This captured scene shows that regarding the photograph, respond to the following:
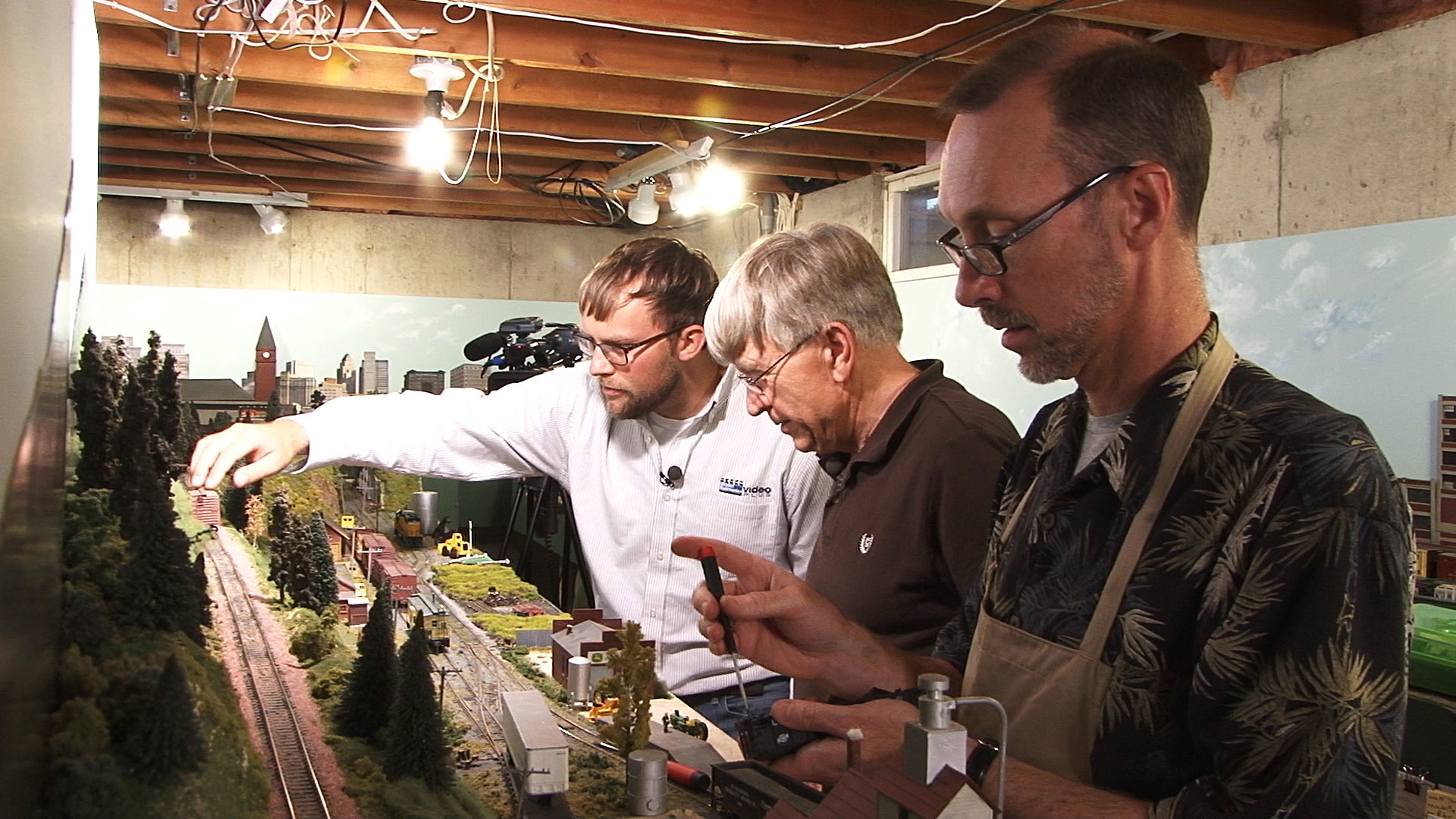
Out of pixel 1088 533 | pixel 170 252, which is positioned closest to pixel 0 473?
pixel 1088 533

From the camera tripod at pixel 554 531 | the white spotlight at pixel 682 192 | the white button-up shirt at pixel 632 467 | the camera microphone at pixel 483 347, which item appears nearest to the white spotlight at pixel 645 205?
the white spotlight at pixel 682 192

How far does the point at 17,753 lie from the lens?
0.80 m

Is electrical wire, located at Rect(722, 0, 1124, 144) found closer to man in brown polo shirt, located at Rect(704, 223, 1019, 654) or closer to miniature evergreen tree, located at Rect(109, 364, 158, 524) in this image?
man in brown polo shirt, located at Rect(704, 223, 1019, 654)

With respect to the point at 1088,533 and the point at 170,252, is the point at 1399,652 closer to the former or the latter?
the point at 1088,533

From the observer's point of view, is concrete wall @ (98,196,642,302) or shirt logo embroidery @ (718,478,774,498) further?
concrete wall @ (98,196,642,302)

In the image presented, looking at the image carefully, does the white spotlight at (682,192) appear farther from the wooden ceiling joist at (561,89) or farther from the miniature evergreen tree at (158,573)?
the miniature evergreen tree at (158,573)

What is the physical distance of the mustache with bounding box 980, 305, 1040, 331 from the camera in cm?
144

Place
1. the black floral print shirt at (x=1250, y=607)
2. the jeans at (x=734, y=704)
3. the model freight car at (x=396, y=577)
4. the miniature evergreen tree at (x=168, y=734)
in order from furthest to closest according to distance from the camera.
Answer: the jeans at (x=734, y=704) < the model freight car at (x=396, y=577) < the black floral print shirt at (x=1250, y=607) < the miniature evergreen tree at (x=168, y=734)

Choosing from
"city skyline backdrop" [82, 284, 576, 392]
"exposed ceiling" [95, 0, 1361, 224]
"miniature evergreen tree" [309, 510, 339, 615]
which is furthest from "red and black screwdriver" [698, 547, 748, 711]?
"exposed ceiling" [95, 0, 1361, 224]

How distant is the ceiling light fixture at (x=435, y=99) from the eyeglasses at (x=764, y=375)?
277cm

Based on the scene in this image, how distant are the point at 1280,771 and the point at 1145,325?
0.56 metres

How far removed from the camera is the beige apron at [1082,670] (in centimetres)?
131

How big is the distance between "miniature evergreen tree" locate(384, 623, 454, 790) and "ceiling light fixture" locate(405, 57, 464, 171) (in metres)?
3.79

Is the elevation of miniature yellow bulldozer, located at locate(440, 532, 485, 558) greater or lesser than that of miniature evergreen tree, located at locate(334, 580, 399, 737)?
lesser
